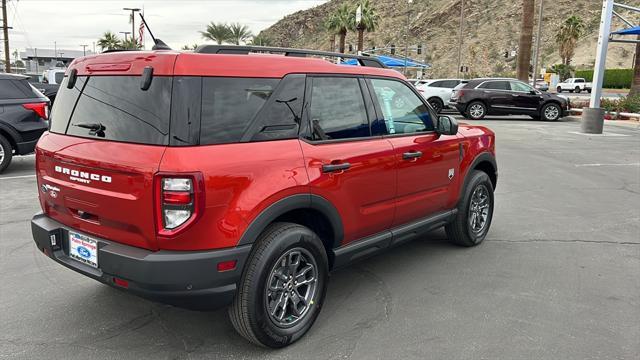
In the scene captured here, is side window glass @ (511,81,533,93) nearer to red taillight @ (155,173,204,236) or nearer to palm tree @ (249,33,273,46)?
red taillight @ (155,173,204,236)

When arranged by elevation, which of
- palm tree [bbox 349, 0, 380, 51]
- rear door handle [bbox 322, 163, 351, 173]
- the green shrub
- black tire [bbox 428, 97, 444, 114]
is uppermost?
palm tree [bbox 349, 0, 380, 51]

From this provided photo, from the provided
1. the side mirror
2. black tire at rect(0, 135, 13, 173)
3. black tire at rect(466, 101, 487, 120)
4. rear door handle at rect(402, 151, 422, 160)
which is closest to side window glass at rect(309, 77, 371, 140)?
rear door handle at rect(402, 151, 422, 160)

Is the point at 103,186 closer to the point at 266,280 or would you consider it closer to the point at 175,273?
the point at 175,273

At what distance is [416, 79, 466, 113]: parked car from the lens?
2356 centimetres

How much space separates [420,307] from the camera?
389 cm

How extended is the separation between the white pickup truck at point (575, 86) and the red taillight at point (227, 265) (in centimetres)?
5626

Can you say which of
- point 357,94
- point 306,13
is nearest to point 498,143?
point 357,94

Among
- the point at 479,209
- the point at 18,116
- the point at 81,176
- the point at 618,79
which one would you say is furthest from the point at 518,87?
the point at 618,79

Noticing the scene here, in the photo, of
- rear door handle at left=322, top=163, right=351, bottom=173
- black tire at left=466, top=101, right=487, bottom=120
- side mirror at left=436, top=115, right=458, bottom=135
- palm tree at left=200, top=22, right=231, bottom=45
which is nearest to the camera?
rear door handle at left=322, top=163, right=351, bottom=173

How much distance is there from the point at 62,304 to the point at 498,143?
12.0 meters

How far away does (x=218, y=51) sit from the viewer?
316cm

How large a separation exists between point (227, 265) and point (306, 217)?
78 centimetres

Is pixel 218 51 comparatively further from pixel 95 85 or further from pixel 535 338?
pixel 535 338

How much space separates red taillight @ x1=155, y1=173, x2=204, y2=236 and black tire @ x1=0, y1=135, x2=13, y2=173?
728 centimetres
